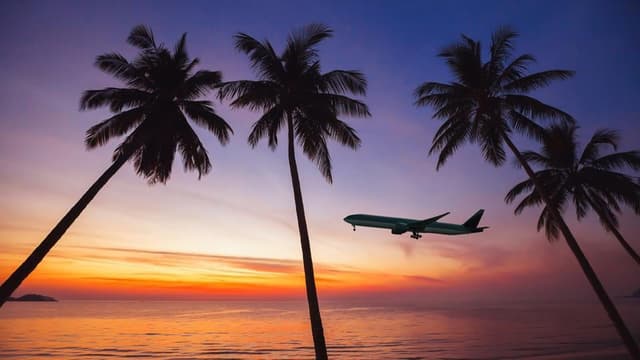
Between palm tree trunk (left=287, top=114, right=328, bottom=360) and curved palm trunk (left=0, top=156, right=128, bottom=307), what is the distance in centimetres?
785

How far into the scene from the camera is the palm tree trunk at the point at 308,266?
14.7 m

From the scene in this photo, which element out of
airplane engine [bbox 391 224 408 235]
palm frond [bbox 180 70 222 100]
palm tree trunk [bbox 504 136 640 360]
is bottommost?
palm tree trunk [bbox 504 136 640 360]

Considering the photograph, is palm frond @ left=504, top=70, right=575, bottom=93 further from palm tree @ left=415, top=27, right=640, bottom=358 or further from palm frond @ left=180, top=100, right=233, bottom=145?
palm frond @ left=180, top=100, right=233, bottom=145

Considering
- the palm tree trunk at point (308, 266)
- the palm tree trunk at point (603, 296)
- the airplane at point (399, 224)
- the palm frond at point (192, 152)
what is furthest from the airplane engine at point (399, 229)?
the palm frond at point (192, 152)

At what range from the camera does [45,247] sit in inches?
542

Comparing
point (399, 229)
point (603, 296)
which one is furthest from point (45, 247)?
point (603, 296)

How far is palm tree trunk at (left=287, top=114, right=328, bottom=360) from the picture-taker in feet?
48.4

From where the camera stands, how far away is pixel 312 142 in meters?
18.8

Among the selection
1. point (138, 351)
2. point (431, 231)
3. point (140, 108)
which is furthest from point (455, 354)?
point (140, 108)

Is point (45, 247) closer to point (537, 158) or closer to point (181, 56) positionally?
point (181, 56)

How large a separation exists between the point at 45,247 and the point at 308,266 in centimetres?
988

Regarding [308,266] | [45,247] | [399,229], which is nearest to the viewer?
[45,247]

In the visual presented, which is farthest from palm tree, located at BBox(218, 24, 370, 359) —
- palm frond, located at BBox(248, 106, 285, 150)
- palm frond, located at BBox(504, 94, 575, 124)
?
palm frond, located at BBox(504, 94, 575, 124)

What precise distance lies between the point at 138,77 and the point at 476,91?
59.4ft
